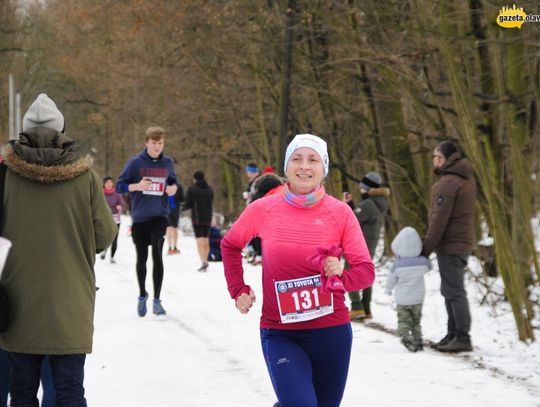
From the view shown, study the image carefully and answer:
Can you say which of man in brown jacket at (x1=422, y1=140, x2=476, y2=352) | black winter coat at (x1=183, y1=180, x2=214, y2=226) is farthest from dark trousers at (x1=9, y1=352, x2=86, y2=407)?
black winter coat at (x1=183, y1=180, x2=214, y2=226)

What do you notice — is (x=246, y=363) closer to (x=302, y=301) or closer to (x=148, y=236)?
(x=148, y=236)

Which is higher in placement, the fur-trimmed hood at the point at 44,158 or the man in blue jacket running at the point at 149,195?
the fur-trimmed hood at the point at 44,158

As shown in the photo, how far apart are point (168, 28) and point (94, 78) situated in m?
18.2

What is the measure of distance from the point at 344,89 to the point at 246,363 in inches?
518

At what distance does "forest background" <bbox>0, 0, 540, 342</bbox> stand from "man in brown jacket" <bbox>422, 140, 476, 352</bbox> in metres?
0.43

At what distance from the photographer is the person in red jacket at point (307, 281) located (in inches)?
172

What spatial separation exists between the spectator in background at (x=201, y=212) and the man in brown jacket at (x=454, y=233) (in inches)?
345

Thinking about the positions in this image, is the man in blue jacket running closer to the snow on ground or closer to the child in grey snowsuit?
the snow on ground

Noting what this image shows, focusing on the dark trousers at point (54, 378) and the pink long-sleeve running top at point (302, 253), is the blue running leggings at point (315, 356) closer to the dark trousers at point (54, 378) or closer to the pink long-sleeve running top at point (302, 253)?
the pink long-sleeve running top at point (302, 253)

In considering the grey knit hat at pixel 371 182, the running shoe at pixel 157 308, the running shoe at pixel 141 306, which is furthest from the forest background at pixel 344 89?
the running shoe at pixel 141 306

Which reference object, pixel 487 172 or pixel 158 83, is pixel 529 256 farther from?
pixel 158 83

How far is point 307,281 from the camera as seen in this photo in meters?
4.45

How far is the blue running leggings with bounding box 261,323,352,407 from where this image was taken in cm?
435

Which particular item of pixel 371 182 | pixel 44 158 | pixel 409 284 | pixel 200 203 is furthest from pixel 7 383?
pixel 200 203
